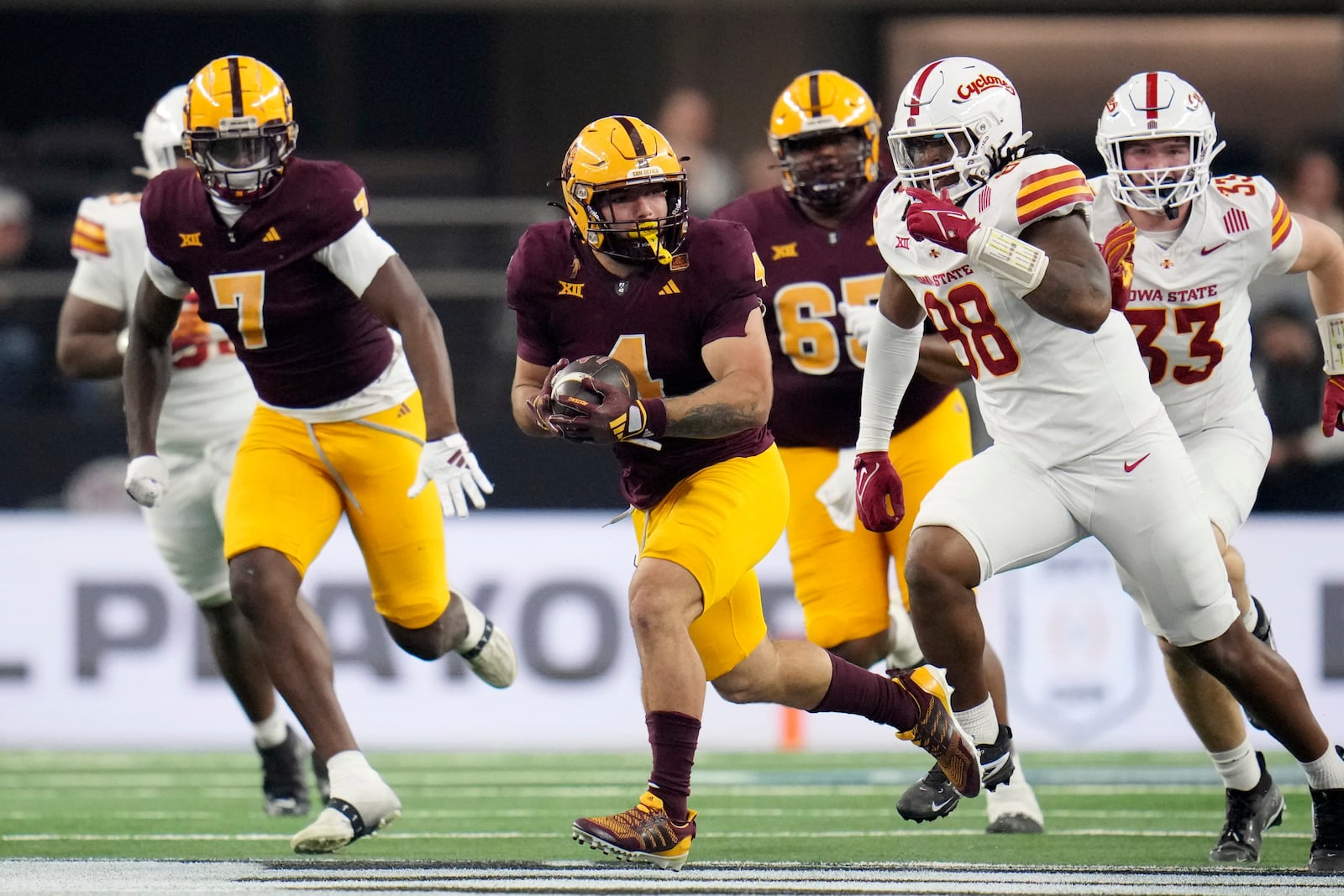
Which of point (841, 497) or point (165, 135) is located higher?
point (165, 135)

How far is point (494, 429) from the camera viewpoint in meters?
10.2

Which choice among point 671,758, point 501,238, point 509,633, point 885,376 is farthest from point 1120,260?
point 501,238

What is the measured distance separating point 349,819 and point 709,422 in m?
1.31

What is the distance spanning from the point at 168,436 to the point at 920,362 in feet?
8.11

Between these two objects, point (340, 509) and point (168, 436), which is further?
point (168, 436)

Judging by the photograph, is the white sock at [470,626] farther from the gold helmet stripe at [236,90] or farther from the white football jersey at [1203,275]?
the white football jersey at [1203,275]

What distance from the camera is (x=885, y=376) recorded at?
544 centimetres

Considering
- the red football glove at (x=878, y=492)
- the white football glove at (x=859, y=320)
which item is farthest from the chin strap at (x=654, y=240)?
the white football glove at (x=859, y=320)

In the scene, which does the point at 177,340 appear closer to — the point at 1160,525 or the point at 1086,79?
the point at 1160,525

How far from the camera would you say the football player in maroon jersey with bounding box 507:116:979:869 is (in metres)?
4.77

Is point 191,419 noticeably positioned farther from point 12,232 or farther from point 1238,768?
point 12,232

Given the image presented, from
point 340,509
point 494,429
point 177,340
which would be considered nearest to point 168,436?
point 177,340

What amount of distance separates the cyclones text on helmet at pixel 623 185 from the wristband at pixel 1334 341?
1.88 m

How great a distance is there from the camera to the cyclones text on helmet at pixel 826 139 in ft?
20.1
